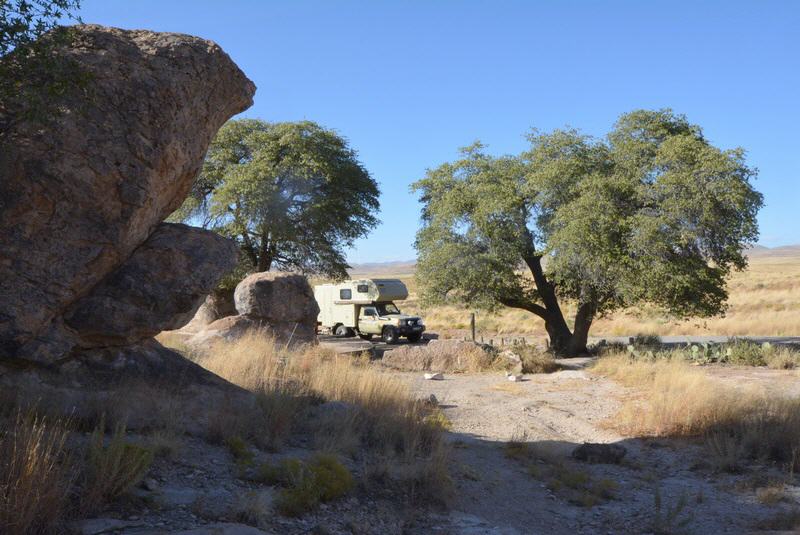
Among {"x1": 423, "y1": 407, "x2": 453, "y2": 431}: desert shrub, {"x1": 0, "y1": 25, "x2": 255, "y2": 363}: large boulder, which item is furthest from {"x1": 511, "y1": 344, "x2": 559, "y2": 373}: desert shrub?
{"x1": 0, "y1": 25, "x2": 255, "y2": 363}: large boulder

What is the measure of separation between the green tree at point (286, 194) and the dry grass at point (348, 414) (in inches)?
554

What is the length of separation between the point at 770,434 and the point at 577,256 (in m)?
9.24

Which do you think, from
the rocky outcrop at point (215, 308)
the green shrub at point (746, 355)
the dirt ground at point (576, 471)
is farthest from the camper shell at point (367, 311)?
the dirt ground at point (576, 471)

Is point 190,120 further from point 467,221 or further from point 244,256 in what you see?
point 244,256

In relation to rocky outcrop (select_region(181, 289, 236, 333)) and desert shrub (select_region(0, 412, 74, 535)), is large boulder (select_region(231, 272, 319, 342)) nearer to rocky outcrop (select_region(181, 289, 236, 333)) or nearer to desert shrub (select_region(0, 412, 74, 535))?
rocky outcrop (select_region(181, 289, 236, 333))

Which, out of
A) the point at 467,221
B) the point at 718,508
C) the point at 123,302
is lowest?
the point at 718,508

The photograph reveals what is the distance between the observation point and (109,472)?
4.93 metres

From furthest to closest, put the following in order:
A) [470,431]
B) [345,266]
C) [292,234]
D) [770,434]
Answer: [345,266] → [292,234] → [470,431] → [770,434]

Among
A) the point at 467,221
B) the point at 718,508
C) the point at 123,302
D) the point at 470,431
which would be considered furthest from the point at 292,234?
the point at 718,508

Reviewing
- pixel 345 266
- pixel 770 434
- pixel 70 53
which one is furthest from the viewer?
pixel 345 266

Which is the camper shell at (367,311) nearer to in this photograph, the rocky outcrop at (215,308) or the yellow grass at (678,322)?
the yellow grass at (678,322)

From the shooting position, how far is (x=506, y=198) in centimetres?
1953

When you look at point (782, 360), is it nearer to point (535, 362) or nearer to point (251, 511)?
point (535, 362)

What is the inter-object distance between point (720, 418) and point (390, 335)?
18902 millimetres
